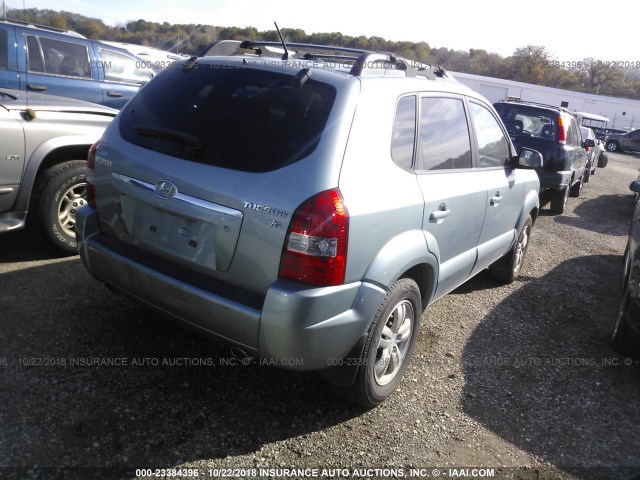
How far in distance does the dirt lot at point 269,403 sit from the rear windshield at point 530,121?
5.38m

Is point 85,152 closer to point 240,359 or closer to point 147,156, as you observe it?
point 147,156

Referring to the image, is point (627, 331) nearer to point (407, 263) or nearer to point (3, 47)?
point (407, 263)

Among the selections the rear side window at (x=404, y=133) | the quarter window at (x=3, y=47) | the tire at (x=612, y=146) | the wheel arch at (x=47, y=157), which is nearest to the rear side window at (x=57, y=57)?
the quarter window at (x=3, y=47)

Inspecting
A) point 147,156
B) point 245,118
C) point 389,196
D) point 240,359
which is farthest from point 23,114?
point 389,196

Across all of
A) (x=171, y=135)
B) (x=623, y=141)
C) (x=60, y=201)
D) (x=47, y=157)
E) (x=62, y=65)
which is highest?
(x=62, y=65)

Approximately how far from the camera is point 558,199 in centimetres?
925

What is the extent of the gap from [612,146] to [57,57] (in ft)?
108

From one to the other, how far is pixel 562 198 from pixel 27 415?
8.96m

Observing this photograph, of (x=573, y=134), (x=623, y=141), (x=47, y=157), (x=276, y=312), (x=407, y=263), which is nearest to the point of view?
(x=276, y=312)

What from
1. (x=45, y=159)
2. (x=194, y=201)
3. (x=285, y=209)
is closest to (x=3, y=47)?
(x=45, y=159)

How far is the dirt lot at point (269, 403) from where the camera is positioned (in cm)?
250

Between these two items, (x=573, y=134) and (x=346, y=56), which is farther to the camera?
(x=573, y=134)

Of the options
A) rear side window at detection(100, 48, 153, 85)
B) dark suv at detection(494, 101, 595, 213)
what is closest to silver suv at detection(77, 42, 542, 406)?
rear side window at detection(100, 48, 153, 85)

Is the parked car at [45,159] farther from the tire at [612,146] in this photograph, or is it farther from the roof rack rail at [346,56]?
the tire at [612,146]
